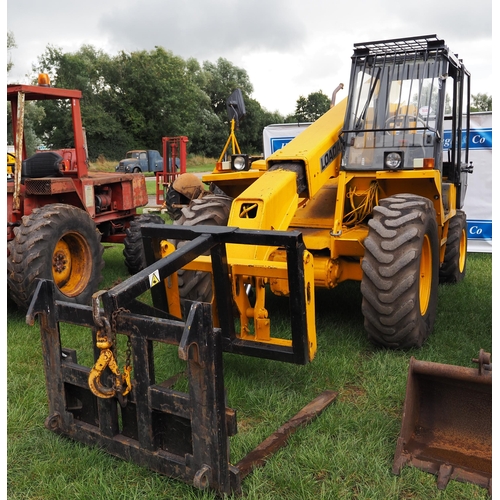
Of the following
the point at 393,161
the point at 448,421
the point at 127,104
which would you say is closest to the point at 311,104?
the point at 127,104

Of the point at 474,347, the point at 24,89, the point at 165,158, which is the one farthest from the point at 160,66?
the point at 474,347

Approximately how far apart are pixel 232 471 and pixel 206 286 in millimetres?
2017

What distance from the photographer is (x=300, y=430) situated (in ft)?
11.5

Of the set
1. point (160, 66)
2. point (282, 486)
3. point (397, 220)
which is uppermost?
point (160, 66)

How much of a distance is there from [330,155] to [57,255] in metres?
3.10

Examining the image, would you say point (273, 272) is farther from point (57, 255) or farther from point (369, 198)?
point (57, 255)

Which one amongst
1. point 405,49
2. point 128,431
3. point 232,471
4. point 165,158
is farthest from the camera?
point 165,158

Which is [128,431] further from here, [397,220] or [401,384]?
[397,220]

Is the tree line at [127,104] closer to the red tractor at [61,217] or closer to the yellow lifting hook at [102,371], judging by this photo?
the red tractor at [61,217]

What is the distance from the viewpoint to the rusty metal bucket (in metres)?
3.10

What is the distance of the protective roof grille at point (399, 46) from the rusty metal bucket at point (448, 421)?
3263 mm

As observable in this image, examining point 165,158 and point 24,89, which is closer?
point 24,89

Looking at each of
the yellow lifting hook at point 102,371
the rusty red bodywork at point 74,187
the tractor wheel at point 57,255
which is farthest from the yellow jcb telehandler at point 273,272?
the rusty red bodywork at point 74,187

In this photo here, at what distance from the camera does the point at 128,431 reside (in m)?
3.16
